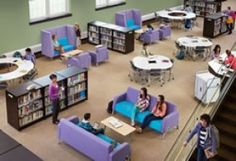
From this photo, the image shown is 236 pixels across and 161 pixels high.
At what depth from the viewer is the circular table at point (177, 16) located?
21.5 metres

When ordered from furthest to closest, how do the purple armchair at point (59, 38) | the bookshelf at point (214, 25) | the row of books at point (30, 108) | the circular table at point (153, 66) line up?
the bookshelf at point (214, 25) < the purple armchair at point (59, 38) < the circular table at point (153, 66) < the row of books at point (30, 108)

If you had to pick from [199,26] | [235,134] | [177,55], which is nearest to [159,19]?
[199,26]

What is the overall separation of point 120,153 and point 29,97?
11.5 ft

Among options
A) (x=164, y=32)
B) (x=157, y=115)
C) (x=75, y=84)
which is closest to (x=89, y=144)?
(x=157, y=115)

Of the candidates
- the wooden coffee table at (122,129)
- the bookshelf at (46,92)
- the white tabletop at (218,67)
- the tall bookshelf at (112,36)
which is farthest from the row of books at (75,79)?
the tall bookshelf at (112,36)

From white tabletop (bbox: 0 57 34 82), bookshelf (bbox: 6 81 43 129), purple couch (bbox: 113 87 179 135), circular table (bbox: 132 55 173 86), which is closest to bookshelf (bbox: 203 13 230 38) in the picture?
circular table (bbox: 132 55 173 86)

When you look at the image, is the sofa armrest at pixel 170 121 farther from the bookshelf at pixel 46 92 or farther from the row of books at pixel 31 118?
the row of books at pixel 31 118

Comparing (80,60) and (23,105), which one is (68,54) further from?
(23,105)

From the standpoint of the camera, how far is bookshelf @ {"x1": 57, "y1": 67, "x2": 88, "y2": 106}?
13.0 meters

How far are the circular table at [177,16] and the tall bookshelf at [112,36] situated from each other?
4.16 m

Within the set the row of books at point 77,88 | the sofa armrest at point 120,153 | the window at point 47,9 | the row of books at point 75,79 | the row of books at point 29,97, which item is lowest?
the sofa armrest at point 120,153

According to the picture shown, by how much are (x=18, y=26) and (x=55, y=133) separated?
6.52 metres

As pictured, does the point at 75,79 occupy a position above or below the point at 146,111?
above

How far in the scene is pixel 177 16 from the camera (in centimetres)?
2194
